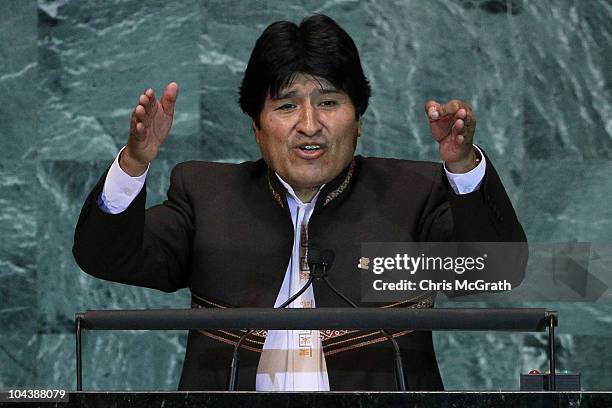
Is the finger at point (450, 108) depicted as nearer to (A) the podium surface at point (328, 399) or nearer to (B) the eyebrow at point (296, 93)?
(B) the eyebrow at point (296, 93)

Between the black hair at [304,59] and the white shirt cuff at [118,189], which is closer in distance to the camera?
the white shirt cuff at [118,189]

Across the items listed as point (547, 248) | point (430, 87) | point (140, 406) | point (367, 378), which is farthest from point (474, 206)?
point (430, 87)

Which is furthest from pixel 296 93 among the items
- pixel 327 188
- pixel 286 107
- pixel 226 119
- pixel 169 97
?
pixel 226 119

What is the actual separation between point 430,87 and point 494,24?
29cm

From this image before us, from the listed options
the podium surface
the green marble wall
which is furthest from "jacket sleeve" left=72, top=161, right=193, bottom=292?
the green marble wall

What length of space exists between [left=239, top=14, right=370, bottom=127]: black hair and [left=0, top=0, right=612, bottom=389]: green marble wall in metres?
1.28

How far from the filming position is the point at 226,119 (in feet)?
13.3

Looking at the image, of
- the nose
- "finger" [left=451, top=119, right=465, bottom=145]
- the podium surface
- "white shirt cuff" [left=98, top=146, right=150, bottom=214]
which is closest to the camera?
the podium surface

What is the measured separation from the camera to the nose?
2.67 m

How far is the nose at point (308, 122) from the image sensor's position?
2674mm

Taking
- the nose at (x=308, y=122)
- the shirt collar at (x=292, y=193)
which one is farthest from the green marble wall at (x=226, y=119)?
the nose at (x=308, y=122)

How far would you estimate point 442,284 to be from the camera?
2428 millimetres

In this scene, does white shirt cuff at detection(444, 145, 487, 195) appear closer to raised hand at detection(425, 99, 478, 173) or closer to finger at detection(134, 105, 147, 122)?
raised hand at detection(425, 99, 478, 173)

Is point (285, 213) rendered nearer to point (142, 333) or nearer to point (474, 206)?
point (474, 206)
